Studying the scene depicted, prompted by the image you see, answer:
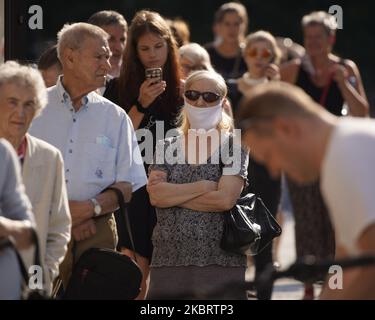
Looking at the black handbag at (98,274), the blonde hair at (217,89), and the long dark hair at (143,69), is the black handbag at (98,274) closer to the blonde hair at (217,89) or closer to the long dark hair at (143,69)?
the blonde hair at (217,89)

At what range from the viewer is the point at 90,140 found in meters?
7.65

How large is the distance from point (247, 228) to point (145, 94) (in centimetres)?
127

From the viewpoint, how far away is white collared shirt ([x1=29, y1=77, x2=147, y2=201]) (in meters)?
7.57

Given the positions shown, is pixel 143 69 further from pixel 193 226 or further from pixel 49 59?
pixel 193 226

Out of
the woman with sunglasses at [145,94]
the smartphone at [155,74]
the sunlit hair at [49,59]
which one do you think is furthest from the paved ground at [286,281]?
the sunlit hair at [49,59]

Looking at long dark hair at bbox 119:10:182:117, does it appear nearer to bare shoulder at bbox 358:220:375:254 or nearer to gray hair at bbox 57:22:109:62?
gray hair at bbox 57:22:109:62

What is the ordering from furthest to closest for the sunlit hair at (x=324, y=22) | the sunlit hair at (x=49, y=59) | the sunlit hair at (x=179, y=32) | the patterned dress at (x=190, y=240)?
the sunlit hair at (x=324, y=22), the sunlit hair at (x=179, y=32), the sunlit hair at (x=49, y=59), the patterned dress at (x=190, y=240)

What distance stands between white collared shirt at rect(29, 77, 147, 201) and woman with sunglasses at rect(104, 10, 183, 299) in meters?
0.66

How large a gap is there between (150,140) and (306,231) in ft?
7.22

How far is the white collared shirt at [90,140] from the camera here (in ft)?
24.8

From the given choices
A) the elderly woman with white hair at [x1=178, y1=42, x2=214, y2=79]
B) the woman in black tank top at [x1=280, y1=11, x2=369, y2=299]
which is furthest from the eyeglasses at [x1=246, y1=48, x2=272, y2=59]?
the elderly woman with white hair at [x1=178, y1=42, x2=214, y2=79]

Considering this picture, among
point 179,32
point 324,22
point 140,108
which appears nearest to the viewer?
point 140,108

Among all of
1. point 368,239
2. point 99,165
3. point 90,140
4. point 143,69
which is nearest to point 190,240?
point 99,165
